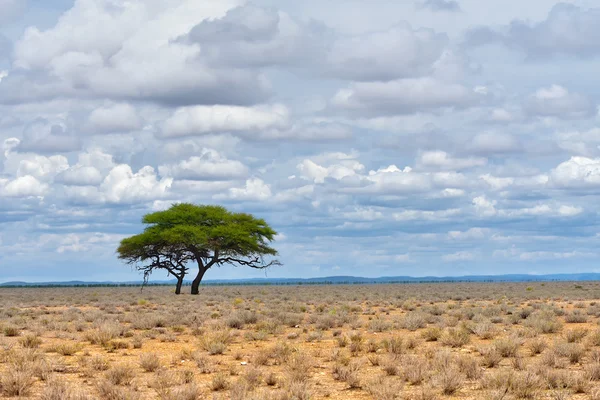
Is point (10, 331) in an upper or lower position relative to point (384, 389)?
upper

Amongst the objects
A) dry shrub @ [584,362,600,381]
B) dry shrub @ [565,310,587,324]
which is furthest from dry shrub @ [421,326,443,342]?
dry shrub @ [565,310,587,324]

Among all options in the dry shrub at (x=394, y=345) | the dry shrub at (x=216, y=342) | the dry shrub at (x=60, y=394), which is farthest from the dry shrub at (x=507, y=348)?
the dry shrub at (x=60, y=394)

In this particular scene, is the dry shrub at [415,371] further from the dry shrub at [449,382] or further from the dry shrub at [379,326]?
the dry shrub at [379,326]

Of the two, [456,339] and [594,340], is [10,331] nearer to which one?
[456,339]

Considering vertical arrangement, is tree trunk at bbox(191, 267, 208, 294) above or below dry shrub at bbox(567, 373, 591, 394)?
above

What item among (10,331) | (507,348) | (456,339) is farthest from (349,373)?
(10,331)

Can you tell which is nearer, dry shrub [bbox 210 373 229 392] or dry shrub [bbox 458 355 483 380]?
dry shrub [bbox 210 373 229 392]

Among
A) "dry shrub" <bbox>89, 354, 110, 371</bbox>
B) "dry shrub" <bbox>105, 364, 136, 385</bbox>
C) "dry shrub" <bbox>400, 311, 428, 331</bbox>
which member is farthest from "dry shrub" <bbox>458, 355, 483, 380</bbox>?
"dry shrub" <bbox>400, 311, 428, 331</bbox>

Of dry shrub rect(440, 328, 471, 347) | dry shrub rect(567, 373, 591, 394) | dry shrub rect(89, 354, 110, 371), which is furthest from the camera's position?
dry shrub rect(440, 328, 471, 347)

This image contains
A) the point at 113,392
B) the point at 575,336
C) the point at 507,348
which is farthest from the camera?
the point at 575,336

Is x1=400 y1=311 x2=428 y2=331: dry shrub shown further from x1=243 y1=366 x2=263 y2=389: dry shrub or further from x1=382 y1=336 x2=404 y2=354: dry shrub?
x1=243 y1=366 x2=263 y2=389: dry shrub

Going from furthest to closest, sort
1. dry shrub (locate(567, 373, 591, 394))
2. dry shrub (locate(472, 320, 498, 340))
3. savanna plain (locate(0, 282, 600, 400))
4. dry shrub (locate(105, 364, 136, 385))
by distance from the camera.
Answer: dry shrub (locate(472, 320, 498, 340)), dry shrub (locate(105, 364, 136, 385)), dry shrub (locate(567, 373, 591, 394)), savanna plain (locate(0, 282, 600, 400))

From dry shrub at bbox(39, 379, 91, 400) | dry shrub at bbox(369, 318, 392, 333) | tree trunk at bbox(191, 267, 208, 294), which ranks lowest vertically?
dry shrub at bbox(39, 379, 91, 400)

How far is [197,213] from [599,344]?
4735 cm
